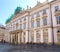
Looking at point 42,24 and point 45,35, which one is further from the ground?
point 42,24

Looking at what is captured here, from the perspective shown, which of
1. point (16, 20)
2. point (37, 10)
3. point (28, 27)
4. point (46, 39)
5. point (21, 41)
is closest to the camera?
point (46, 39)

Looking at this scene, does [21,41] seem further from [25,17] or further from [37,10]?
[37,10]

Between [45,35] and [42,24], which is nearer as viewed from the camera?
[45,35]

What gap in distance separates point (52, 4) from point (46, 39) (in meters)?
10.7

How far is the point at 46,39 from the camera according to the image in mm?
37938

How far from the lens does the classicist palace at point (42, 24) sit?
3594cm

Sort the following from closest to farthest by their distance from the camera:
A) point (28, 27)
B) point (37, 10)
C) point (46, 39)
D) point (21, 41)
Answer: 1. point (46, 39)
2. point (37, 10)
3. point (28, 27)
4. point (21, 41)

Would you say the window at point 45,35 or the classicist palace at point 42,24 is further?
the window at point 45,35

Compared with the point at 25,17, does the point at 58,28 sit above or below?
below

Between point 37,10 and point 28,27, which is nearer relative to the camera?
point 37,10

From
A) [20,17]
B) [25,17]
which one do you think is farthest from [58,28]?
[20,17]

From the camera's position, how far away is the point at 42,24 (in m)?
39.9

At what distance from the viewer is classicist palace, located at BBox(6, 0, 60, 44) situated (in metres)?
35.9

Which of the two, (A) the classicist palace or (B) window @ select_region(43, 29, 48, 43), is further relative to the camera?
(B) window @ select_region(43, 29, 48, 43)
